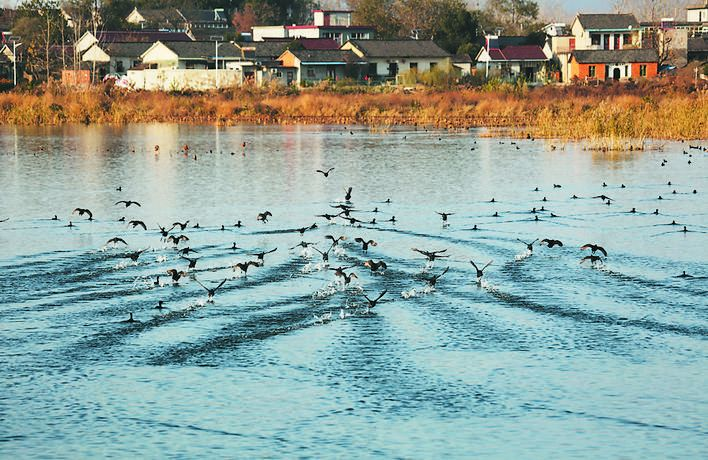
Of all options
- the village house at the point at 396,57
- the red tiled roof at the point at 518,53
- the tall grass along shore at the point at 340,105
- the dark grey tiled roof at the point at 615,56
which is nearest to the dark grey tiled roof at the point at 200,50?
the village house at the point at 396,57

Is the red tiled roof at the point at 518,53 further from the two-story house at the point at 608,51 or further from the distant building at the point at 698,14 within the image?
the distant building at the point at 698,14

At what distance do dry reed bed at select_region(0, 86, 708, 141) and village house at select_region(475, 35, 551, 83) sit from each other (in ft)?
102

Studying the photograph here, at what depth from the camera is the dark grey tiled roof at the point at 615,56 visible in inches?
3474

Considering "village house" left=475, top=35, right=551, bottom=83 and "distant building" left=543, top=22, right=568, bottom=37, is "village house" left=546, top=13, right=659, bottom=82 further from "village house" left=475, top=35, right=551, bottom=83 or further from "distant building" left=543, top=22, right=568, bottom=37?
"distant building" left=543, top=22, right=568, bottom=37

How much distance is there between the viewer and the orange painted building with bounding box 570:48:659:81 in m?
88.2

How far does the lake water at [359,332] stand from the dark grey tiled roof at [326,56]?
68.5 m

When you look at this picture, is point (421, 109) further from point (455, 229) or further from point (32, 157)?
point (455, 229)

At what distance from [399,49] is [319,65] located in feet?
24.8

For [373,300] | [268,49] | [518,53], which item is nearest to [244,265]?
[373,300]

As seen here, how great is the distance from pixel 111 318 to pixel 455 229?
7.53 meters

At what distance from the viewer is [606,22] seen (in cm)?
9888

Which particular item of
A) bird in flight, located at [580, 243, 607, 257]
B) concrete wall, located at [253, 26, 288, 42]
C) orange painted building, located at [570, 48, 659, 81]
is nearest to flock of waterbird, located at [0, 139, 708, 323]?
bird in flight, located at [580, 243, 607, 257]

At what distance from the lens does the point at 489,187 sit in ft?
81.4

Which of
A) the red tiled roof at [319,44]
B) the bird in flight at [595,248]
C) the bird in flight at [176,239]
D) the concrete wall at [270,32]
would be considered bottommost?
the bird in flight at [176,239]
